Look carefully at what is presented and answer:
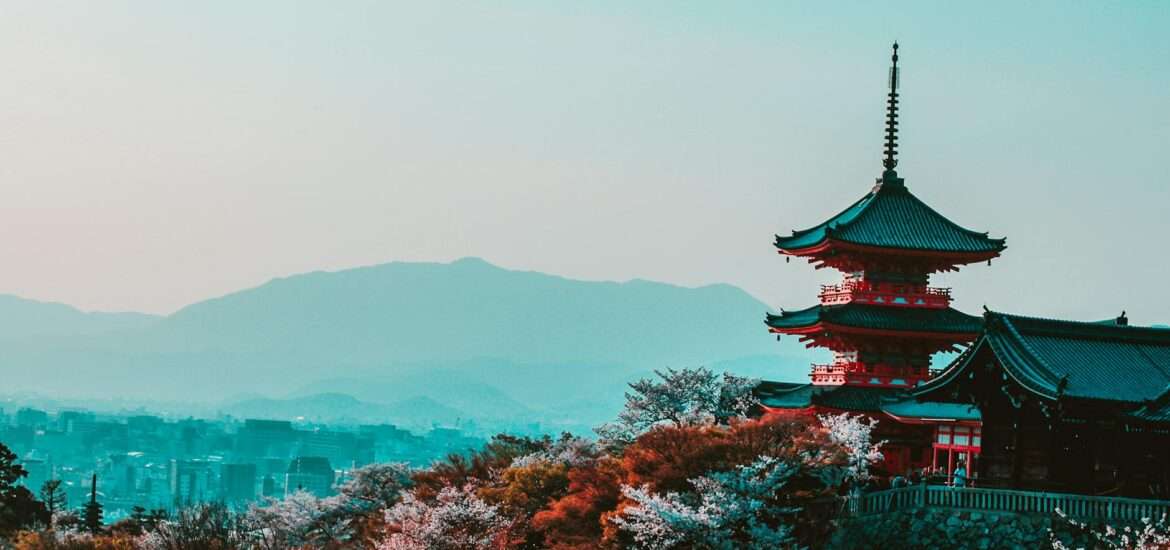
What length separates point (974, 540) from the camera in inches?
1586

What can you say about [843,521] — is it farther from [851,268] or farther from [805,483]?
[851,268]

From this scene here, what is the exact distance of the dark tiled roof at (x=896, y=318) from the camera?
5753 centimetres

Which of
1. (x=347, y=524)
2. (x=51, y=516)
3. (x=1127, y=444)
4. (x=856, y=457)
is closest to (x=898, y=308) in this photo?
(x=856, y=457)

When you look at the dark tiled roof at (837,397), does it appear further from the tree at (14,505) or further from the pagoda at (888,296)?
the tree at (14,505)

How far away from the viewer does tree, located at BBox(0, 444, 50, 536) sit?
7281 centimetres

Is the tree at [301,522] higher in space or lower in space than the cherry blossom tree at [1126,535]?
lower

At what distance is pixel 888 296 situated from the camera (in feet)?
194

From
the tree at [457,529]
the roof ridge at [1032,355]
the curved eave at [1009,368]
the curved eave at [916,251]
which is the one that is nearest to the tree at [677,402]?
the curved eave at [916,251]

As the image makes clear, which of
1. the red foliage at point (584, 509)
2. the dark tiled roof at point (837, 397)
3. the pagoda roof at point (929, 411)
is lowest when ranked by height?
the red foliage at point (584, 509)

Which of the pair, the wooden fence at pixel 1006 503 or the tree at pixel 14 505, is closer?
the wooden fence at pixel 1006 503

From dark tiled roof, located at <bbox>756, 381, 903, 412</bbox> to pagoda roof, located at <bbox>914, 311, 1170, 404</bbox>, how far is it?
1056 centimetres

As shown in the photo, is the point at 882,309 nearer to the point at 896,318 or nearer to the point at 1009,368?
the point at 896,318

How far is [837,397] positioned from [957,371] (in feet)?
41.8

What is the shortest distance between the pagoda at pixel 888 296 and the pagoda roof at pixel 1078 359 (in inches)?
488
